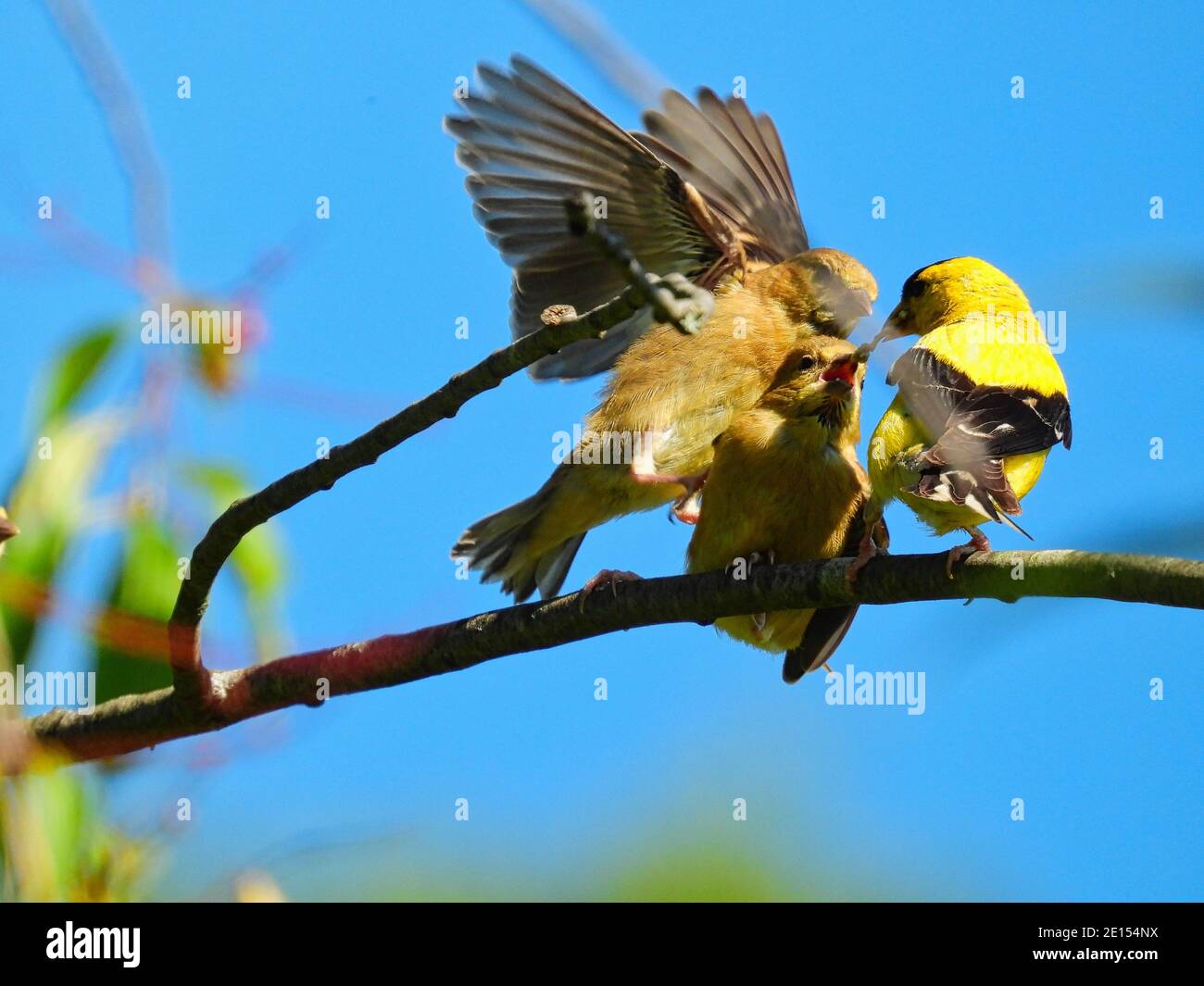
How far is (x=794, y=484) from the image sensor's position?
14.5ft

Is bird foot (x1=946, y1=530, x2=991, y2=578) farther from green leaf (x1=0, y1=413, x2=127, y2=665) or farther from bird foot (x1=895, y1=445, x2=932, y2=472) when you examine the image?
green leaf (x1=0, y1=413, x2=127, y2=665)

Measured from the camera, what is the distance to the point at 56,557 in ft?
11.2

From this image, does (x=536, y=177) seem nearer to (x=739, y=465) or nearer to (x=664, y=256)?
(x=664, y=256)

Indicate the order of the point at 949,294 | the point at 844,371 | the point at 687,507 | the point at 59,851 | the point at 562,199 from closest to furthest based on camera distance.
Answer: the point at 59,851
the point at 844,371
the point at 949,294
the point at 687,507
the point at 562,199

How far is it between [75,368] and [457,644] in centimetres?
131

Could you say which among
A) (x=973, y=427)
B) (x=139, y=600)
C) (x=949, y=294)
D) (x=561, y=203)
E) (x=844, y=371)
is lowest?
(x=139, y=600)

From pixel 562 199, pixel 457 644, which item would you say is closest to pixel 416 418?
pixel 457 644

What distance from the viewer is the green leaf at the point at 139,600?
360 cm

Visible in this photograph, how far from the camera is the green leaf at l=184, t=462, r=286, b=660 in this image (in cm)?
395

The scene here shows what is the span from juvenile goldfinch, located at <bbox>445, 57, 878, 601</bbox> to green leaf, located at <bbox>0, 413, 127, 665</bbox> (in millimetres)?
2175

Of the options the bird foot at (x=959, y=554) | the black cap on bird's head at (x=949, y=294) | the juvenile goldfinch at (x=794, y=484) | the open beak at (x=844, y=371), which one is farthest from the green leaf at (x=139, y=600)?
the black cap on bird's head at (x=949, y=294)

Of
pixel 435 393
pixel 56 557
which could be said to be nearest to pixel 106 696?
pixel 56 557

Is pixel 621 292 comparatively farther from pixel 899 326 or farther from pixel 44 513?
pixel 44 513
